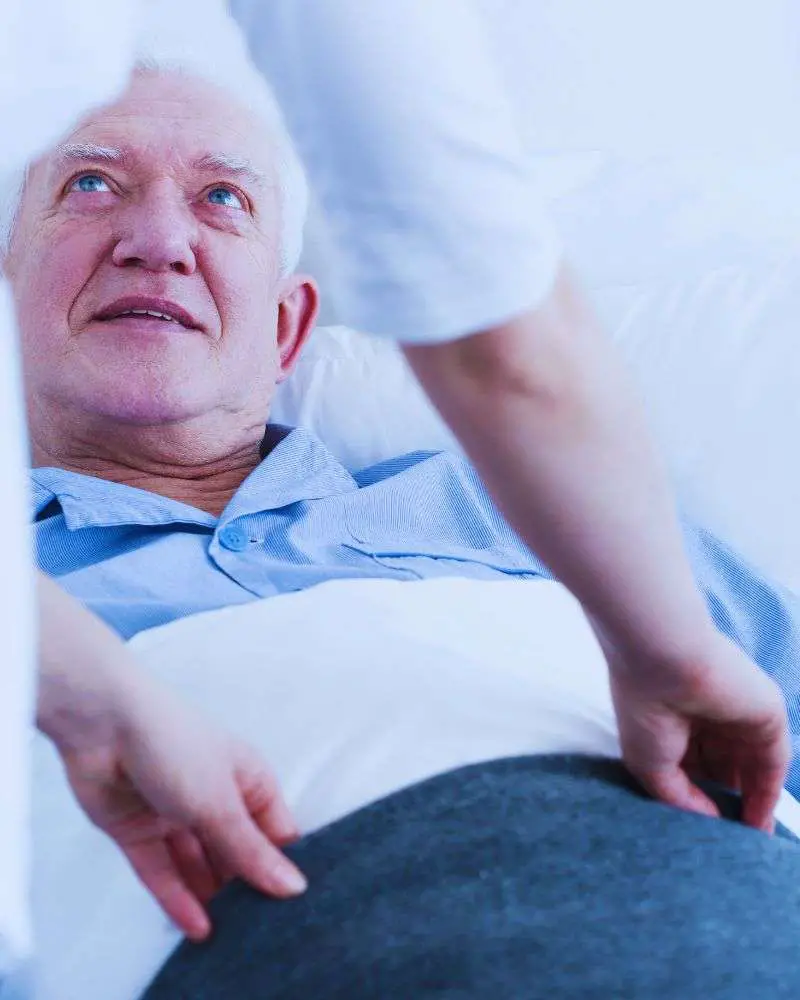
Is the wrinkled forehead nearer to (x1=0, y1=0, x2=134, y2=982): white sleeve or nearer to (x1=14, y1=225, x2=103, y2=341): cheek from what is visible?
(x1=14, y1=225, x2=103, y2=341): cheek

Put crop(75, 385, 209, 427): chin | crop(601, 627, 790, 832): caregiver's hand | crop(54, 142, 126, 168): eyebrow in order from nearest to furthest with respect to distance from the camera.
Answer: crop(601, 627, 790, 832): caregiver's hand < crop(75, 385, 209, 427): chin < crop(54, 142, 126, 168): eyebrow

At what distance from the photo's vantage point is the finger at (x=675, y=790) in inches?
27.4

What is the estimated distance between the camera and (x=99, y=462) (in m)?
1.27

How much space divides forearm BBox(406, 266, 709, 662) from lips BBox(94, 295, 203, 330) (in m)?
0.75

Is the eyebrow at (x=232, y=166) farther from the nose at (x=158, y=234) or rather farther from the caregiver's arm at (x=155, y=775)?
the caregiver's arm at (x=155, y=775)

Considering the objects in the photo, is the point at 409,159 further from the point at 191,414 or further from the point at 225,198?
the point at 225,198

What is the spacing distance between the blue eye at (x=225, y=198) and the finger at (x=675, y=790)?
854 millimetres

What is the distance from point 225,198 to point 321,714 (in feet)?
2.56

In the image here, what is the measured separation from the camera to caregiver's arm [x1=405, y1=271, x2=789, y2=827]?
1.62ft

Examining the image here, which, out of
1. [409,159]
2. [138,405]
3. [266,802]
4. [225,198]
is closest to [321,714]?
[266,802]

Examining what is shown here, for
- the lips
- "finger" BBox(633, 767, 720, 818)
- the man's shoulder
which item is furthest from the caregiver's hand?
the lips

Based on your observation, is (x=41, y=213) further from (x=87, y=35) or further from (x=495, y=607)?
(x=87, y=35)

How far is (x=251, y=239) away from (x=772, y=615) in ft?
2.19

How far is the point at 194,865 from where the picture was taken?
64 cm
